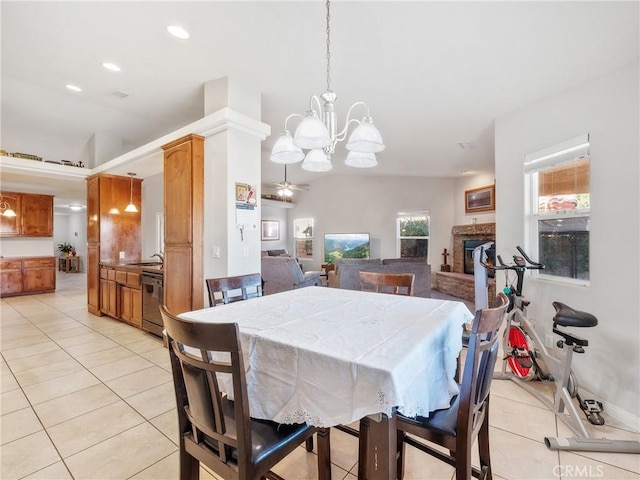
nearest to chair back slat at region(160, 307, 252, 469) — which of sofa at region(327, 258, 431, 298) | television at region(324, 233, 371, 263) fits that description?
sofa at region(327, 258, 431, 298)

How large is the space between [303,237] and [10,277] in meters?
6.96

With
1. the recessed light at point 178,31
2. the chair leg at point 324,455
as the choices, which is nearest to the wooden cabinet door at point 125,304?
the recessed light at point 178,31

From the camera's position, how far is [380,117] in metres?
3.75

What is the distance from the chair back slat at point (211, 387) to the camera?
979 mm

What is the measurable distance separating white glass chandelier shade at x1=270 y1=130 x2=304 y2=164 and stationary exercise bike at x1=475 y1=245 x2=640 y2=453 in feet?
6.62

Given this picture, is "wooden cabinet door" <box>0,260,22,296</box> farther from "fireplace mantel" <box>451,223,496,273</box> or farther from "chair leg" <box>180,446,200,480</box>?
"fireplace mantel" <box>451,223,496,273</box>

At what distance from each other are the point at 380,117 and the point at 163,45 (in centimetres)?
239

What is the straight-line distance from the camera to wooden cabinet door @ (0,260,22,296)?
21.3 ft

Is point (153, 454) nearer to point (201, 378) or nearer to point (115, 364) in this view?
point (201, 378)

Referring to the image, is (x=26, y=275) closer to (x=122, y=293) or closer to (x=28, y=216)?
(x=28, y=216)

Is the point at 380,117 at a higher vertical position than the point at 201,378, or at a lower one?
higher

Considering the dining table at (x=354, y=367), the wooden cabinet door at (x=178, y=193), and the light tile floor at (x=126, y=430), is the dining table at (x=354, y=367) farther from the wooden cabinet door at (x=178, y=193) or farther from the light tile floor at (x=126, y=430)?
the wooden cabinet door at (x=178, y=193)

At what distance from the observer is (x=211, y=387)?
109 centimetres

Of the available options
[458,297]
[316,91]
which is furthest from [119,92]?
[458,297]
